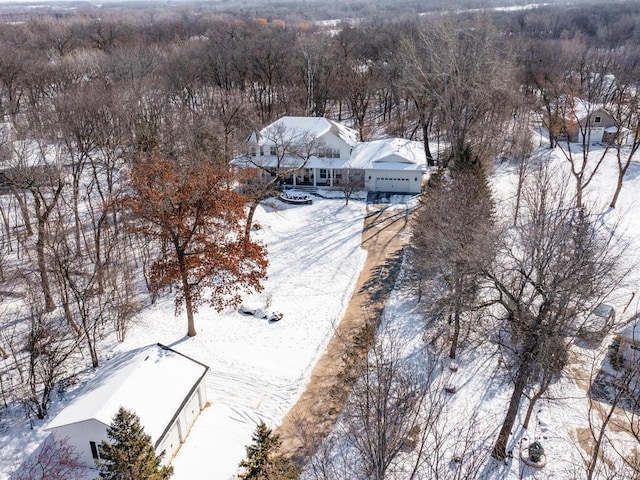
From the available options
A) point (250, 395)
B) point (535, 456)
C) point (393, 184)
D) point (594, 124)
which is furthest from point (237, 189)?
point (594, 124)

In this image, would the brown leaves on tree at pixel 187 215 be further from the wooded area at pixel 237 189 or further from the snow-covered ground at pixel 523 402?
the snow-covered ground at pixel 523 402

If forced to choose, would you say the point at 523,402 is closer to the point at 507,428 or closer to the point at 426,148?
the point at 507,428

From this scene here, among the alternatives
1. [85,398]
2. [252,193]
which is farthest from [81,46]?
[85,398]

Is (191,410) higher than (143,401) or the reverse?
the reverse

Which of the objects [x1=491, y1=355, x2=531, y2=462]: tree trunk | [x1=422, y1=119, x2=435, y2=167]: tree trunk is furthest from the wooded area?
[x1=422, y1=119, x2=435, y2=167]: tree trunk

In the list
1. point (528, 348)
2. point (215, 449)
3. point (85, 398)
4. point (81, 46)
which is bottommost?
point (215, 449)

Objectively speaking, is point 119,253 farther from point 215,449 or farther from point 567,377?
point 567,377
